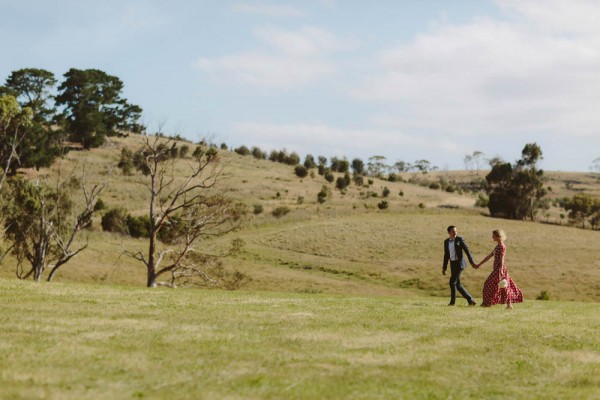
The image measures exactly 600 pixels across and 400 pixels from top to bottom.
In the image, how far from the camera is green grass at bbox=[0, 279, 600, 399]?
29.0 ft

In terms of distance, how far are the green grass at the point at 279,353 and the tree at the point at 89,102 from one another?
4228 inches

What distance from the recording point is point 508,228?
3647 inches

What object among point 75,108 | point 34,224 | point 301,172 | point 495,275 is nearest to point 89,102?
point 75,108

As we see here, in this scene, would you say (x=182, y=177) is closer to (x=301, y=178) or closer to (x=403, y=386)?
(x=301, y=178)

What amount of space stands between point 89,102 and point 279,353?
4745 inches

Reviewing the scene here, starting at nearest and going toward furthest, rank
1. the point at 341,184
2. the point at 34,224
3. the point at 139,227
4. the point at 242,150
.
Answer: the point at 34,224
the point at 139,227
the point at 341,184
the point at 242,150

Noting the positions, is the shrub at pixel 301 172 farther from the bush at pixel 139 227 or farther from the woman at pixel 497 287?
the woman at pixel 497 287

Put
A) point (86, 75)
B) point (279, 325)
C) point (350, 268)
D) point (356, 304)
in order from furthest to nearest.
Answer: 1. point (86, 75)
2. point (350, 268)
3. point (356, 304)
4. point (279, 325)

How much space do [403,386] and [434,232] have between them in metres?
79.6

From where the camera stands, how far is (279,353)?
11.0m

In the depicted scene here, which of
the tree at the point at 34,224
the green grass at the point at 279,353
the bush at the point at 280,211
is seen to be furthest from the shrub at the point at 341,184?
the green grass at the point at 279,353

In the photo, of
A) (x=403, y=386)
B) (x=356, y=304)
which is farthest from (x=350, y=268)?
(x=403, y=386)

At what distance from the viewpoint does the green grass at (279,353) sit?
8.84 m

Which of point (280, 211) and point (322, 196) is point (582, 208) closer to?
point (322, 196)
